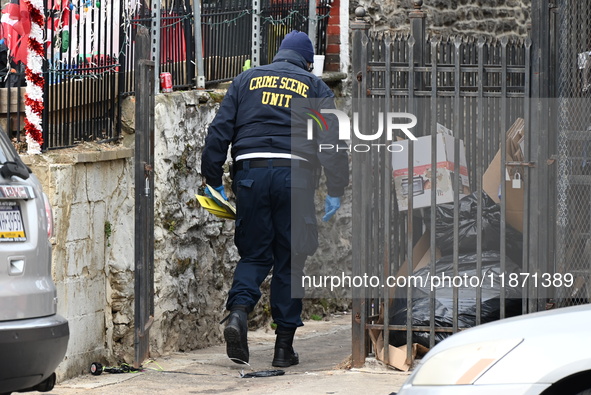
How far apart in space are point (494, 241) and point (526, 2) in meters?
5.92

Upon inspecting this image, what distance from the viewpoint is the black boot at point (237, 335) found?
701 centimetres

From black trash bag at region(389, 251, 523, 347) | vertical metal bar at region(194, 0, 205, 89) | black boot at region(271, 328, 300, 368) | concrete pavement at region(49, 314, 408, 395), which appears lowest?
concrete pavement at region(49, 314, 408, 395)

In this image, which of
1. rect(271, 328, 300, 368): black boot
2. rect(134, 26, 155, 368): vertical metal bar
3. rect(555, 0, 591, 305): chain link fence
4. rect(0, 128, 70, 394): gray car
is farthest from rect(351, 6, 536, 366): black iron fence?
rect(0, 128, 70, 394): gray car

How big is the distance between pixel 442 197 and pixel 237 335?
1506 mm

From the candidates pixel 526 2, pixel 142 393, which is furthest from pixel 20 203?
pixel 526 2

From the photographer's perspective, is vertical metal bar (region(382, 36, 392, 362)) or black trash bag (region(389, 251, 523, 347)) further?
black trash bag (region(389, 251, 523, 347))

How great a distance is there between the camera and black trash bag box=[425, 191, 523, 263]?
695 centimetres

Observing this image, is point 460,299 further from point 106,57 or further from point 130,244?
point 106,57

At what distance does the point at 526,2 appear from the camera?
1231 cm

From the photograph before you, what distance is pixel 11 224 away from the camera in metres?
4.92

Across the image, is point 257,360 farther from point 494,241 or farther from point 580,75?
point 580,75

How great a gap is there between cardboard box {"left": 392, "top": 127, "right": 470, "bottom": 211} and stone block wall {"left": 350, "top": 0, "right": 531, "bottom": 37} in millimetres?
4500

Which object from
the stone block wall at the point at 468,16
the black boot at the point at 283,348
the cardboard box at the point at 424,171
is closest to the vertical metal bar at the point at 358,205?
the cardboard box at the point at 424,171

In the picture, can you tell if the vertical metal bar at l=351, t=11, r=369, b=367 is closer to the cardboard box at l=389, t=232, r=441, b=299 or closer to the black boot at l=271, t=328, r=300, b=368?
the cardboard box at l=389, t=232, r=441, b=299
